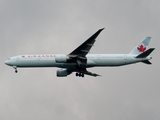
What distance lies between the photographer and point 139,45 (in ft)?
207

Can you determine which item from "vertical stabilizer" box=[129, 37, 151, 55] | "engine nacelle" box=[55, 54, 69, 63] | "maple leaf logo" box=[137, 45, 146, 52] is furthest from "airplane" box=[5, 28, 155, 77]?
"maple leaf logo" box=[137, 45, 146, 52]

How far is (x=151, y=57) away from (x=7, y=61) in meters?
22.1

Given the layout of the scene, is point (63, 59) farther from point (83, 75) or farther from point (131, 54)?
point (131, 54)

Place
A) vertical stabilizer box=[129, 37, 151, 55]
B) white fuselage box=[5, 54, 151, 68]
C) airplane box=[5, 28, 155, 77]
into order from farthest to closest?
vertical stabilizer box=[129, 37, 151, 55] → white fuselage box=[5, 54, 151, 68] → airplane box=[5, 28, 155, 77]

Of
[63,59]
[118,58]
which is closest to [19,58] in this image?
[63,59]

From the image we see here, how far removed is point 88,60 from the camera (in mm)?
58625

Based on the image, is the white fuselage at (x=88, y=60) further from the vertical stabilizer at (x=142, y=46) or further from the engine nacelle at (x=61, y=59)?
the vertical stabilizer at (x=142, y=46)

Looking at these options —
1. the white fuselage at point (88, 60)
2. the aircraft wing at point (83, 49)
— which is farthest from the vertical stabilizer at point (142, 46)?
the aircraft wing at point (83, 49)

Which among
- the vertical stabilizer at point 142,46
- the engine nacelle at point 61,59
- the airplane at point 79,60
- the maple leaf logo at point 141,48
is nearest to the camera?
the engine nacelle at point 61,59

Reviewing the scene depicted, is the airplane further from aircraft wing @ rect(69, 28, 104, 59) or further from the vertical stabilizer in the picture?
the vertical stabilizer

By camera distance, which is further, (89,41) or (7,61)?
(7,61)

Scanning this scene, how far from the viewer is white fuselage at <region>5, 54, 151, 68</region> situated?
58.4 metres

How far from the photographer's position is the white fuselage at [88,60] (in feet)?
192

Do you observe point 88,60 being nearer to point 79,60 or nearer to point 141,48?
point 79,60
